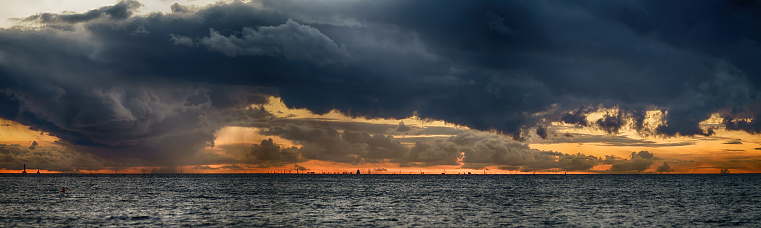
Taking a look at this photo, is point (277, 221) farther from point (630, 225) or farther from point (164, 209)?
point (630, 225)

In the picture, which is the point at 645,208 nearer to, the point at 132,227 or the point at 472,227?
the point at 472,227

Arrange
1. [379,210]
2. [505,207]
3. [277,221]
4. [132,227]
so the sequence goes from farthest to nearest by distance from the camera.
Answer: [505,207]
[379,210]
[277,221]
[132,227]

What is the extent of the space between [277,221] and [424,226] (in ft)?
66.4

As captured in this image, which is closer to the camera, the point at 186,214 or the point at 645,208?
the point at 186,214

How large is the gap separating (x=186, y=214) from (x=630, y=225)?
6433 cm

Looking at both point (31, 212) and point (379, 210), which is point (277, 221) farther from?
point (31, 212)

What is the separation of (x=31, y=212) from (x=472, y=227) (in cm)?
6900

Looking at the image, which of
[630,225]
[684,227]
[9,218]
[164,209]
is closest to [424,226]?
[630,225]

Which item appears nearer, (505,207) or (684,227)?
(684,227)

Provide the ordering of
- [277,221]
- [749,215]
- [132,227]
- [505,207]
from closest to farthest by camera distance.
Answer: [132,227] → [277,221] → [749,215] → [505,207]

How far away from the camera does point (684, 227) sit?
3157 inches

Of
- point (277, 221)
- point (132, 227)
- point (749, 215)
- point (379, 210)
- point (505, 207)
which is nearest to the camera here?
point (132, 227)

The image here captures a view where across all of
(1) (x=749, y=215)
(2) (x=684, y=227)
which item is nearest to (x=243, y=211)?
(2) (x=684, y=227)

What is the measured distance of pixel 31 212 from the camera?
98812mm
